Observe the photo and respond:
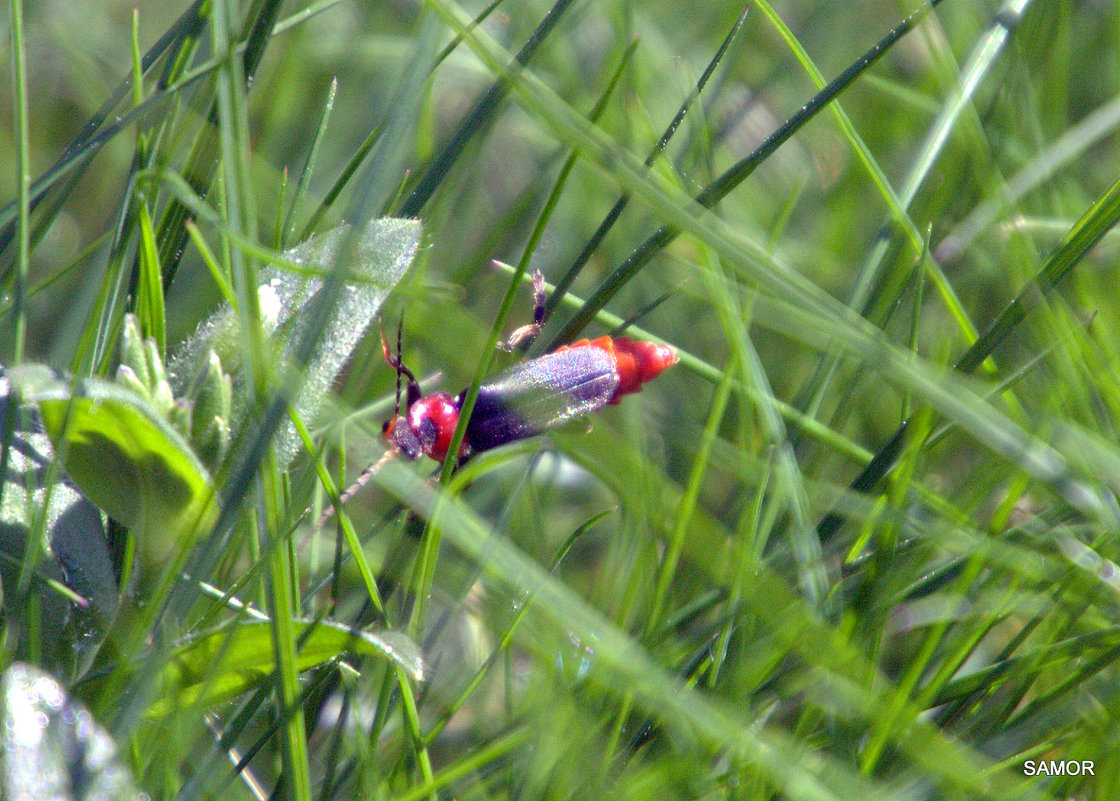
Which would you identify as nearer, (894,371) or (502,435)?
(894,371)

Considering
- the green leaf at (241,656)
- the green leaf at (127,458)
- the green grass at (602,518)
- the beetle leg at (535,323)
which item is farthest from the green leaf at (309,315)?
the beetle leg at (535,323)

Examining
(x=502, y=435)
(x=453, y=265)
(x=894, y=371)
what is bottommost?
(x=502, y=435)

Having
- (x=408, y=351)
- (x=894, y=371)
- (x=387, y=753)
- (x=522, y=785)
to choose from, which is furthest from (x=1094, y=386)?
(x=408, y=351)

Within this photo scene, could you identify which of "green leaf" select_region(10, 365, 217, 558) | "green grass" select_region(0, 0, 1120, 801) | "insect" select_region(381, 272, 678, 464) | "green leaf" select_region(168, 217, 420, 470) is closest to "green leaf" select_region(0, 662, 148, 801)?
"green grass" select_region(0, 0, 1120, 801)

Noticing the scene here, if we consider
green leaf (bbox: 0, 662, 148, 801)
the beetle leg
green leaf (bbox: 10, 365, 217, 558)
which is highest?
the beetle leg

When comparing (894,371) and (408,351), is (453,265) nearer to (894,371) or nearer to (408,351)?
(408,351)

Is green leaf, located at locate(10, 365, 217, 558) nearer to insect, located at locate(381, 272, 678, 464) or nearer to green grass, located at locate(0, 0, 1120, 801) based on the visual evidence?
green grass, located at locate(0, 0, 1120, 801)
